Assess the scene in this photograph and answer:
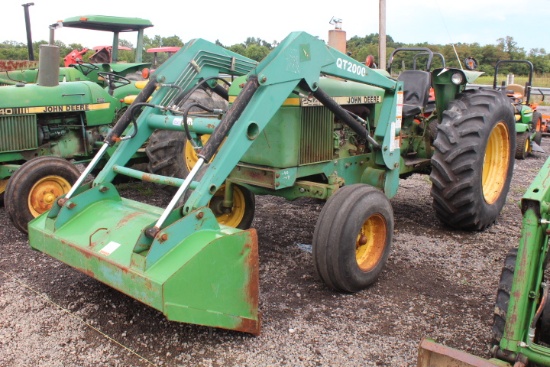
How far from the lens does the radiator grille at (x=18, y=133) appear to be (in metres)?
5.77

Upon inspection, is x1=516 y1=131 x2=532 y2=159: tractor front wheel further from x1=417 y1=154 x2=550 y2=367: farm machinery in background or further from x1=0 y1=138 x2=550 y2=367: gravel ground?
x1=417 y1=154 x2=550 y2=367: farm machinery in background

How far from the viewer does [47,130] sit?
6.16 m

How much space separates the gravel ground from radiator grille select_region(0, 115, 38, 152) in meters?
1.33

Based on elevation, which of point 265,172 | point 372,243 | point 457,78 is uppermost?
point 457,78

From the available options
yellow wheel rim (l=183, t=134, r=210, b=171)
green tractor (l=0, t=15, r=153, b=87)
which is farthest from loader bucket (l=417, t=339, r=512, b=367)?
green tractor (l=0, t=15, r=153, b=87)

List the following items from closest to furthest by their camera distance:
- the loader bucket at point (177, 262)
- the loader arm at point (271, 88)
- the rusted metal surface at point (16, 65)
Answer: the loader bucket at point (177, 262)
the loader arm at point (271, 88)
the rusted metal surface at point (16, 65)

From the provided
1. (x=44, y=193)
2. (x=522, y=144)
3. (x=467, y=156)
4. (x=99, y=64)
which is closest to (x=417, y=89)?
(x=467, y=156)

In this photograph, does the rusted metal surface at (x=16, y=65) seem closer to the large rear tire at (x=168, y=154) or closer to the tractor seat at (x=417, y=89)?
the large rear tire at (x=168, y=154)

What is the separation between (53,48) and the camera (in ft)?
19.6

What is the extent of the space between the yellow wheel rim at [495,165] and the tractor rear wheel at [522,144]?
4.90m

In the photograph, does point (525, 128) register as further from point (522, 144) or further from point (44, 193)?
point (44, 193)

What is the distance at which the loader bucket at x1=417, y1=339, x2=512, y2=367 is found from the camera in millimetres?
2174

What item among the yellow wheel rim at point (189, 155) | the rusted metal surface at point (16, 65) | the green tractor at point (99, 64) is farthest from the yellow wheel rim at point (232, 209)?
the rusted metal surface at point (16, 65)

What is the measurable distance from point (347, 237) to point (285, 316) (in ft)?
2.19
